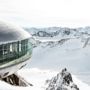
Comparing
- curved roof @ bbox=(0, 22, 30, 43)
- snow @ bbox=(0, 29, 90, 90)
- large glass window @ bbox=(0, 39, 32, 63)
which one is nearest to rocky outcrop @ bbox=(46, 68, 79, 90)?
large glass window @ bbox=(0, 39, 32, 63)

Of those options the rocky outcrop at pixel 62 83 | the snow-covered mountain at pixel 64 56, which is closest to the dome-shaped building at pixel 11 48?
the rocky outcrop at pixel 62 83

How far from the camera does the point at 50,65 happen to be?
362 ft

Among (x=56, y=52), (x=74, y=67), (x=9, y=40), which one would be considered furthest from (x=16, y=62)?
(x=56, y=52)

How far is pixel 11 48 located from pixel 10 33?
1.34m

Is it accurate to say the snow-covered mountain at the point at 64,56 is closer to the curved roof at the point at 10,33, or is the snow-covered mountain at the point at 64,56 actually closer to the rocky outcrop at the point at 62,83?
the rocky outcrop at the point at 62,83

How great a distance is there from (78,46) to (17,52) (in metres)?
102

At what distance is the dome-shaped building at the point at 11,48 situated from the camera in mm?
29964

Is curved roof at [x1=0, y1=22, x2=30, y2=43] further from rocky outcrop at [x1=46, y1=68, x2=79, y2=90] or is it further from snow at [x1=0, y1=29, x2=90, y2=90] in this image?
snow at [x1=0, y1=29, x2=90, y2=90]

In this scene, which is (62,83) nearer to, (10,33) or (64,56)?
(10,33)

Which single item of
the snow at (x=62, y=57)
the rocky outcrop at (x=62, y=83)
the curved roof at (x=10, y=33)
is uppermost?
the curved roof at (x=10, y=33)

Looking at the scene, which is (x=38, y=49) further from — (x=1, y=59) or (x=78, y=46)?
(x=1, y=59)

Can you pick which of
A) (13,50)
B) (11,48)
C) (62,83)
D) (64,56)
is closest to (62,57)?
(64,56)

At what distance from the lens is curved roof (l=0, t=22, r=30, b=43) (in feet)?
97.7

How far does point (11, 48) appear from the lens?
30938mm
